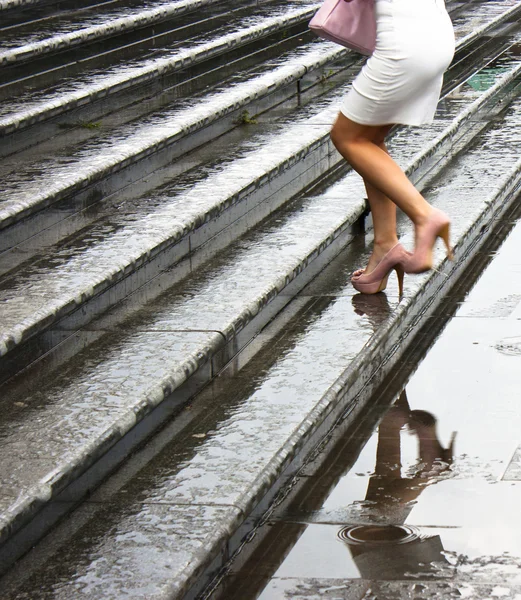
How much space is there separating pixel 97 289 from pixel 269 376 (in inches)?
25.9

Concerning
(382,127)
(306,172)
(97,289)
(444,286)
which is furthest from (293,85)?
(97,289)

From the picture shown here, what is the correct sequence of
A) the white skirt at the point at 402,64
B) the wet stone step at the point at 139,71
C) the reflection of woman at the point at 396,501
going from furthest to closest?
the wet stone step at the point at 139,71 → the white skirt at the point at 402,64 → the reflection of woman at the point at 396,501

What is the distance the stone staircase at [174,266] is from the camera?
2.91 metres

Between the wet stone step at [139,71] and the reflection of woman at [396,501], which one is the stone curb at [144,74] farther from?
the reflection of woman at [396,501]

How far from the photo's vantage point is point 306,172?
6039 millimetres

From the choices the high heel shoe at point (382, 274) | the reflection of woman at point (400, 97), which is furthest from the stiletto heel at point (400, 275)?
the reflection of woman at point (400, 97)


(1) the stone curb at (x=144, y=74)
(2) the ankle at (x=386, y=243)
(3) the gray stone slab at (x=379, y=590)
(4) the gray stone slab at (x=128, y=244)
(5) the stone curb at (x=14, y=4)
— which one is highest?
(5) the stone curb at (x=14, y=4)

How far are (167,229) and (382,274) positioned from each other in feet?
2.83

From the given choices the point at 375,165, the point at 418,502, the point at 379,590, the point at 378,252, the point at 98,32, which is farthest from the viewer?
the point at 98,32

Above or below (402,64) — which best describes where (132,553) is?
below

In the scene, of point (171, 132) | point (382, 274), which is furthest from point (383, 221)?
point (171, 132)

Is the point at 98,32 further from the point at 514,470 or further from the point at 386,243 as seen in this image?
the point at 514,470

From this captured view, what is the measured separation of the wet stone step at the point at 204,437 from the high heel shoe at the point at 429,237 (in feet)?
0.96

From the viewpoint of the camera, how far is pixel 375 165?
410 centimetres
